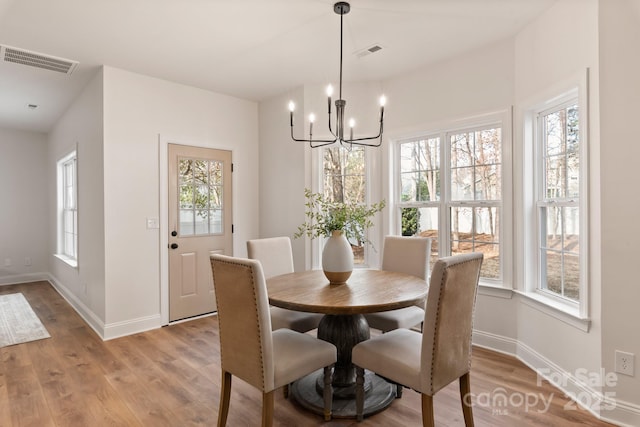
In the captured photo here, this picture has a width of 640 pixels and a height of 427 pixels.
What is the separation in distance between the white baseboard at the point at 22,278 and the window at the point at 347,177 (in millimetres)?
5662

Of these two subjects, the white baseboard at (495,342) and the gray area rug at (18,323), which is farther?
the gray area rug at (18,323)

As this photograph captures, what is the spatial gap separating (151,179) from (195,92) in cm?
115

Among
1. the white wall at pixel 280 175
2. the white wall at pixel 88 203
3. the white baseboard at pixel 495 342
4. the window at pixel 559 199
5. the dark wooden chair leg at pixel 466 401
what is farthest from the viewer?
the white wall at pixel 280 175

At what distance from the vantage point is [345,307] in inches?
73.0

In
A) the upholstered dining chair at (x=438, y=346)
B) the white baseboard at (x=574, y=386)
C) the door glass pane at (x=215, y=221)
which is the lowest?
the white baseboard at (x=574, y=386)

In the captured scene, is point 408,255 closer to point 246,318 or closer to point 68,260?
point 246,318

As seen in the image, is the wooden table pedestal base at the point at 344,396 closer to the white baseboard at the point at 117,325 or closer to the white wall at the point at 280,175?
the white wall at the point at 280,175

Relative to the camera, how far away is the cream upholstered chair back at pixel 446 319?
5.48ft

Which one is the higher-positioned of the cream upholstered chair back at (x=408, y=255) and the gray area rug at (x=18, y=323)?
the cream upholstered chair back at (x=408, y=255)

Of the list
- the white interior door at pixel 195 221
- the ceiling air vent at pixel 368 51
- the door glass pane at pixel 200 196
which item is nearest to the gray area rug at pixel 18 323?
the white interior door at pixel 195 221

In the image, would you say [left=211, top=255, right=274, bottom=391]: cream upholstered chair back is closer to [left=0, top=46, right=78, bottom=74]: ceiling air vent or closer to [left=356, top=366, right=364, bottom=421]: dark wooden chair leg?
[left=356, top=366, right=364, bottom=421]: dark wooden chair leg

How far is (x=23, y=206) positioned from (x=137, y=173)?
4.19m

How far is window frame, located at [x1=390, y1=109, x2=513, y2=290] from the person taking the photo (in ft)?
9.95

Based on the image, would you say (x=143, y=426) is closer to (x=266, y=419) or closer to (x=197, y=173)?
(x=266, y=419)
